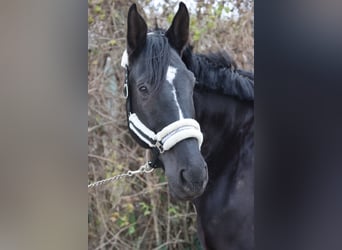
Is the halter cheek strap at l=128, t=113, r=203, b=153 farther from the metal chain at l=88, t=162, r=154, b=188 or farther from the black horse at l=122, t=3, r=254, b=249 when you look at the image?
the metal chain at l=88, t=162, r=154, b=188

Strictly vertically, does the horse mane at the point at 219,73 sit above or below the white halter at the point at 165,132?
above

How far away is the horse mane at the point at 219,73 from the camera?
8.52ft

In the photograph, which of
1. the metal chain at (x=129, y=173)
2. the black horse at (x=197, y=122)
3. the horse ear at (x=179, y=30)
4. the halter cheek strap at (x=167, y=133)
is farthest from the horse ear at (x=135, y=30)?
the metal chain at (x=129, y=173)

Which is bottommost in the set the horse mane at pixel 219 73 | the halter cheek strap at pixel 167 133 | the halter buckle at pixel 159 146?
the halter buckle at pixel 159 146

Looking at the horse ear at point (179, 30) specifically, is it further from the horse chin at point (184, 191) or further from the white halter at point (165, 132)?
the horse chin at point (184, 191)

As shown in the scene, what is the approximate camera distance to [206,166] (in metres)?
2.60

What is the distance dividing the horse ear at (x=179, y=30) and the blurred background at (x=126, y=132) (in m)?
0.03

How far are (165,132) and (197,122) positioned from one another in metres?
0.17

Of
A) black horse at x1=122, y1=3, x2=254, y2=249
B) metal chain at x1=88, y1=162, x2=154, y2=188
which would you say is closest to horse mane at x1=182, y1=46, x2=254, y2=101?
black horse at x1=122, y1=3, x2=254, y2=249

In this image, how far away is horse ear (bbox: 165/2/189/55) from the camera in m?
2.59
